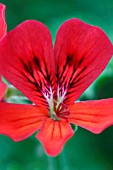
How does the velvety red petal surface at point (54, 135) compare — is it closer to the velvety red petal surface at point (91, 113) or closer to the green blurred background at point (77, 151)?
the velvety red petal surface at point (91, 113)

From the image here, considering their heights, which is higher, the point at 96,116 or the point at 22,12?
the point at 22,12

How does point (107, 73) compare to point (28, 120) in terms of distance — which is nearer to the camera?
point (28, 120)

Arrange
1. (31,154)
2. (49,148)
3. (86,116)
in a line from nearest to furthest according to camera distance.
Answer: (49,148) → (86,116) → (31,154)

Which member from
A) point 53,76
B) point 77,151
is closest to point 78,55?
point 53,76

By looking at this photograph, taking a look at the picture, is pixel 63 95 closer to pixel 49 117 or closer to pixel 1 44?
pixel 49 117

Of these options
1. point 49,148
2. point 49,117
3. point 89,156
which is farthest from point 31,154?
point 49,148

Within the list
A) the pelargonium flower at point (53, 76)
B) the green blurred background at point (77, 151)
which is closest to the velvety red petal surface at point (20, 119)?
the pelargonium flower at point (53, 76)

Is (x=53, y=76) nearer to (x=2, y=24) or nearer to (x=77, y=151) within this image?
(x=2, y=24)
